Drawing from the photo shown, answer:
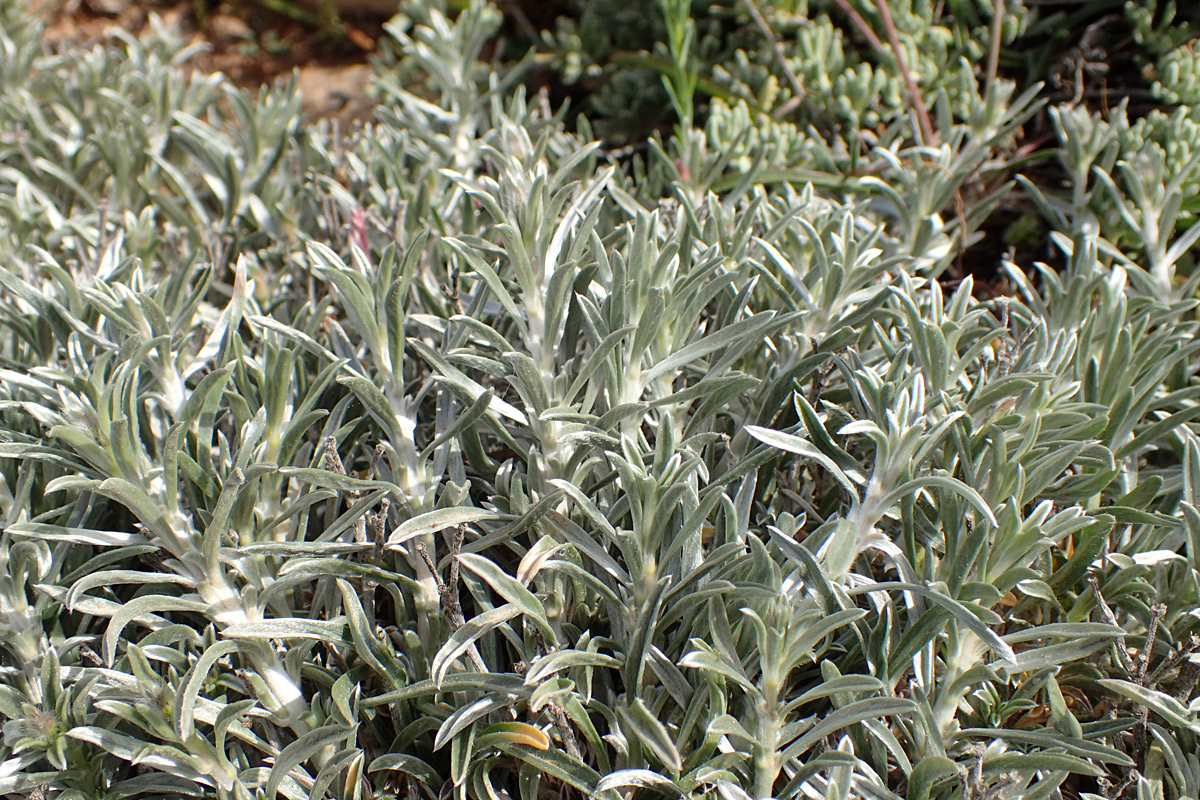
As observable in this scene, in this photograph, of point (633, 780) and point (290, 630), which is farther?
point (290, 630)

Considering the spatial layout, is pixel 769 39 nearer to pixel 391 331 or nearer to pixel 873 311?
pixel 873 311

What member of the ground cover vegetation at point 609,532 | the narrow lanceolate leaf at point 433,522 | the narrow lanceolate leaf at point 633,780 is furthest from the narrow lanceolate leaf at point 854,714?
the narrow lanceolate leaf at point 433,522

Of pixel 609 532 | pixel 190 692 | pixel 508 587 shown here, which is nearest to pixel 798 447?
pixel 609 532

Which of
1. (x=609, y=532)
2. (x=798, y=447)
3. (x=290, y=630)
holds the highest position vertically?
(x=798, y=447)

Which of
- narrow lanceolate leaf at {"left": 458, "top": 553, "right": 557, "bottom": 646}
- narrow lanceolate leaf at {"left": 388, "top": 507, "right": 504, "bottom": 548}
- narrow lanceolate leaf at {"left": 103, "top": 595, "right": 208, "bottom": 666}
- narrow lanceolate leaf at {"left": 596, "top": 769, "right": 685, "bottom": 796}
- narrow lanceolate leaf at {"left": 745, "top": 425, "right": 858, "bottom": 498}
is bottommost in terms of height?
narrow lanceolate leaf at {"left": 596, "top": 769, "right": 685, "bottom": 796}

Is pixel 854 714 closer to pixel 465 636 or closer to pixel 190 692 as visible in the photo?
pixel 465 636

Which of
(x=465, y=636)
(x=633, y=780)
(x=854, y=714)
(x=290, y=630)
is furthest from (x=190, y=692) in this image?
(x=854, y=714)

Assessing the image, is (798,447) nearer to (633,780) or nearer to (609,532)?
(609,532)

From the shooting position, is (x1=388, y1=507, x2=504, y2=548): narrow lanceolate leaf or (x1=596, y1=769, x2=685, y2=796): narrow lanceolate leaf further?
(x1=388, y1=507, x2=504, y2=548): narrow lanceolate leaf

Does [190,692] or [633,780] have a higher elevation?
[190,692]

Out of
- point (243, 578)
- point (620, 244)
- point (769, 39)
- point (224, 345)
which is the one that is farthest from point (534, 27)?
point (243, 578)

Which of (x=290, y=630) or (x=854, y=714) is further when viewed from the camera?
(x=290, y=630)

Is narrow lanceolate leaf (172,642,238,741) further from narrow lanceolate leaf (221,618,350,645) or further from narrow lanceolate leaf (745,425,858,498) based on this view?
narrow lanceolate leaf (745,425,858,498)

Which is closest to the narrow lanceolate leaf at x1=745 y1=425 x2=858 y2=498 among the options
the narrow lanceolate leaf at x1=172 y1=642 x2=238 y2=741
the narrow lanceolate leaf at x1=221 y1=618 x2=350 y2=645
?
the narrow lanceolate leaf at x1=221 y1=618 x2=350 y2=645
